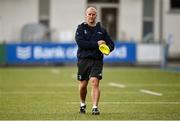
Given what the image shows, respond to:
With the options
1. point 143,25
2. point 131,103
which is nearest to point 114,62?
point 143,25

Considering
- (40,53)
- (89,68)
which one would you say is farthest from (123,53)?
(89,68)

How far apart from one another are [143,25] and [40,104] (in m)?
22.7

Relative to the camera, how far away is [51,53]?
3125 cm

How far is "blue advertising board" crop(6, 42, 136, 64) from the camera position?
3106cm

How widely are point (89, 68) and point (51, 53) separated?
18020mm

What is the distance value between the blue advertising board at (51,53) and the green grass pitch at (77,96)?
13.5ft

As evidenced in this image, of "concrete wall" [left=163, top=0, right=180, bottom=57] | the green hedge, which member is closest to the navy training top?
the green hedge

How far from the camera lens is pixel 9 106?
48.2 feet

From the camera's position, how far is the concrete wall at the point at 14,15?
3628 cm

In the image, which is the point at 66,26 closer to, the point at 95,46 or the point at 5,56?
the point at 5,56

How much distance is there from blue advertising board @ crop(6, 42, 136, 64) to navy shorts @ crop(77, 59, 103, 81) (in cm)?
1753

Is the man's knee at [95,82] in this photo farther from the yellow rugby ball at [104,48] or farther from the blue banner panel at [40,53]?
the blue banner panel at [40,53]

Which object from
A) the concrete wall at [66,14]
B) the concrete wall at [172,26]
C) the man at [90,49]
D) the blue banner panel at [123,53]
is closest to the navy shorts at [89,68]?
the man at [90,49]

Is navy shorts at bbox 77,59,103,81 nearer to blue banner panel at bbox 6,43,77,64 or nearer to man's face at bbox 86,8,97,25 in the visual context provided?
man's face at bbox 86,8,97,25
